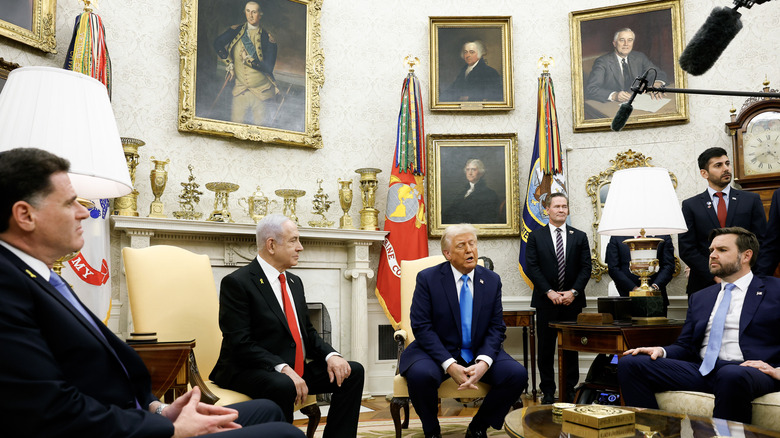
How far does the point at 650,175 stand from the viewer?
4062mm

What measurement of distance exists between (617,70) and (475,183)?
205cm

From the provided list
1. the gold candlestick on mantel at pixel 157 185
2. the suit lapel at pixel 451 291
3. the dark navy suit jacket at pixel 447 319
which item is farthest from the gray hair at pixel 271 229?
the gold candlestick on mantel at pixel 157 185

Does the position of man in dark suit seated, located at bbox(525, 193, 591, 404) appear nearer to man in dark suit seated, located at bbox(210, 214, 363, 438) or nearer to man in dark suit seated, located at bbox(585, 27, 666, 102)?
man in dark suit seated, located at bbox(585, 27, 666, 102)

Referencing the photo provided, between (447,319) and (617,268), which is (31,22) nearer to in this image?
(447,319)

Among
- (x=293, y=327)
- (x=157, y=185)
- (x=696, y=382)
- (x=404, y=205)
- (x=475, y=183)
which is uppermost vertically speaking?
(x=475, y=183)

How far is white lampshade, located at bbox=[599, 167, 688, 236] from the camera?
→ 13.0 ft

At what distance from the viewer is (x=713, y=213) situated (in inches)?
181

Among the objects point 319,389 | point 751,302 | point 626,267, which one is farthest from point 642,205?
point 319,389

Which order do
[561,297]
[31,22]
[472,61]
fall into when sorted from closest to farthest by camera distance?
[31,22], [561,297], [472,61]

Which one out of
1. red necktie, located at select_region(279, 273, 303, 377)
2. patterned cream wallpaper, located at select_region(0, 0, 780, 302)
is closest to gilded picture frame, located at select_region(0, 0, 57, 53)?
patterned cream wallpaper, located at select_region(0, 0, 780, 302)

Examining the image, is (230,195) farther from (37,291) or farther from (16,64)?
(37,291)

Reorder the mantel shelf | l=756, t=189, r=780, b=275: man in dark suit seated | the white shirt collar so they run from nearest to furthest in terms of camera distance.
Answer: the white shirt collar
l=756, t=189, r=780, b=275: man in dark suit seated
the mantel shelf

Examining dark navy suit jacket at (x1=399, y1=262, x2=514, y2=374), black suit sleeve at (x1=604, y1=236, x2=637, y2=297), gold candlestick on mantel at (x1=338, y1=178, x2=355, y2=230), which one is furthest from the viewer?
gold candlestick on mantel at (x1=338, y1=178, x2=355, y2=230)

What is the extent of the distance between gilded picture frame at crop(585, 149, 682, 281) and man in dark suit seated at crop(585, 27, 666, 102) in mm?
672
